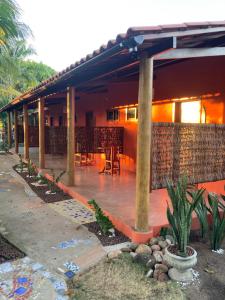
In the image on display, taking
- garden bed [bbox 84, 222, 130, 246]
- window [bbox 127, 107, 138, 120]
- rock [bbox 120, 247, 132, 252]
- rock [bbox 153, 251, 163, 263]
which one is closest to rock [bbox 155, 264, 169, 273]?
rock [bbox 153, 251, 163, 263]

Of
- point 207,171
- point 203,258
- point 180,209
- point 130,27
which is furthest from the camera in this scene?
point 207,171

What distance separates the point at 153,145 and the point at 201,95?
269cm

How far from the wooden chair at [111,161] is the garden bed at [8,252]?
5.20 meters

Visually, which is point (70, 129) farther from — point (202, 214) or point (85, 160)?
point (85, 160)

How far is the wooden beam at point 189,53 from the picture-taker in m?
4.21

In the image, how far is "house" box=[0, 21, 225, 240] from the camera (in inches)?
159

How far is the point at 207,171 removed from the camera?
5.41 meters

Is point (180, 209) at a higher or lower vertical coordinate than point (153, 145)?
lower

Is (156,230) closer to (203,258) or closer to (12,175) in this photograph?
(203,258)

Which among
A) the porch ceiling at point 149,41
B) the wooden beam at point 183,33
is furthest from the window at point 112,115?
the wooden beam at point 183,33

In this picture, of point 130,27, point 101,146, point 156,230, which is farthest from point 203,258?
point 101,146

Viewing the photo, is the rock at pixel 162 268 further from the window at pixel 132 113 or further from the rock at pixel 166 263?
the window at pixel 132 113

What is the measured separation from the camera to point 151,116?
421 centimetres

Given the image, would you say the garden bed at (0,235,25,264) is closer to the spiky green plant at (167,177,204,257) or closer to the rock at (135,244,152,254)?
the rock at (135,244,152,254)
